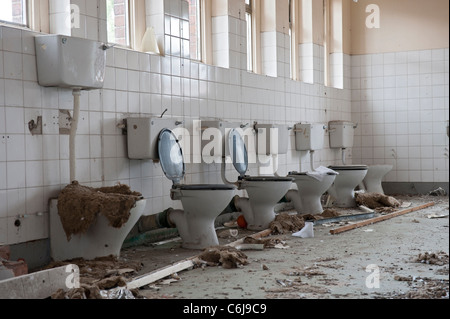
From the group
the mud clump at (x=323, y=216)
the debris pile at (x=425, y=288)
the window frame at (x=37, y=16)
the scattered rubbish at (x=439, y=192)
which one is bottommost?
the debris pile at (x=425, y=288)

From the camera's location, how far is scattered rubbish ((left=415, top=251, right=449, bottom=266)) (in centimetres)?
373

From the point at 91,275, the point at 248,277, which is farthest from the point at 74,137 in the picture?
the point at 248,277

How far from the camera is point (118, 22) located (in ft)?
15.3

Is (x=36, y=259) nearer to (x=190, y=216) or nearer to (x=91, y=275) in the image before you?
(x=91, y=275)

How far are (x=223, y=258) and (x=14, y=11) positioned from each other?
2033 millimetres

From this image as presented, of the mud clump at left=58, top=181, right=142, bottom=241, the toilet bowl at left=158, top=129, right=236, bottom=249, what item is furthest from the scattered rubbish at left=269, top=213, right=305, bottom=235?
the mud clump at left=58, top=181, right=142, bottom=241

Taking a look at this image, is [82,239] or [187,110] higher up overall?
[187,110]

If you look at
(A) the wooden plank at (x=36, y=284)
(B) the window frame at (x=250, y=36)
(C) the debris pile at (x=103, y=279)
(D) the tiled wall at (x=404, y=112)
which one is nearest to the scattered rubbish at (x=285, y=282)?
(C) the debris pile at (x=103, y=279)

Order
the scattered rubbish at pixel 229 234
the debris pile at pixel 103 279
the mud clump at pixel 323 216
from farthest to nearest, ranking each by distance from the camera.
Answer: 1. the mud clump at pixel 323 216
2. the scattered rubbish at pixel 229 234
3. the debris pile at pixel 103 279

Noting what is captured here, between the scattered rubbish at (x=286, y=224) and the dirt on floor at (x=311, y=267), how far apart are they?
3 cm

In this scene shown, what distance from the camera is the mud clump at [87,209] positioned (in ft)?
12.1

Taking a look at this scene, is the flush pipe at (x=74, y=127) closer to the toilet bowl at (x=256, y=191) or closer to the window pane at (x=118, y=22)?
the window pane at (x=118, y=22)

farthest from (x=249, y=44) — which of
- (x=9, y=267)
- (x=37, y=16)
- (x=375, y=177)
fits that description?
(x=9, y=267)

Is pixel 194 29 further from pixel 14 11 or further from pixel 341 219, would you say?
pixel 341 219
